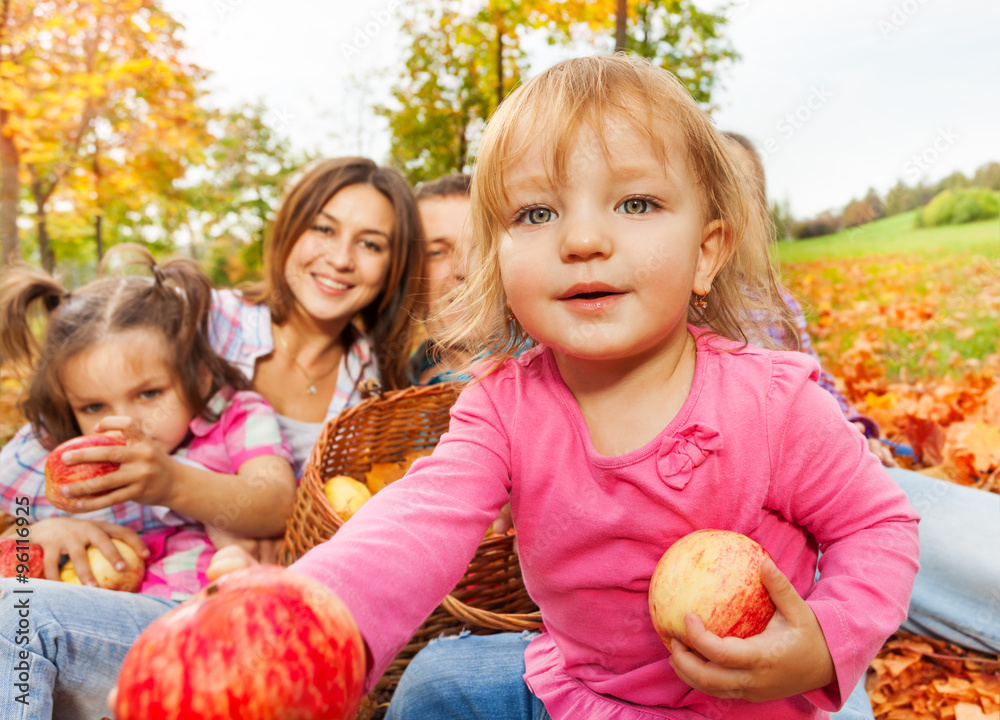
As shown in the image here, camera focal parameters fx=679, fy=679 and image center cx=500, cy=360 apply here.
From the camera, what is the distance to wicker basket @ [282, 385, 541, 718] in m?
1.87

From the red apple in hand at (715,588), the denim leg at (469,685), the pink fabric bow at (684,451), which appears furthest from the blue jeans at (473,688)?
the pink fabric bow at (684,451)

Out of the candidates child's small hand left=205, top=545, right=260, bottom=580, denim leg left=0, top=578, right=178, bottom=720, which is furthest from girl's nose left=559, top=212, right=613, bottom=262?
denim leg left=0, top=578, right=178, bottom=720

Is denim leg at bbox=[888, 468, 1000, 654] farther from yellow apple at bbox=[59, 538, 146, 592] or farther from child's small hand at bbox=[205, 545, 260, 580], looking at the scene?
yellow apple at bbox=[59, 538, 146, 592]

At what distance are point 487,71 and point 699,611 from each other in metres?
6.93

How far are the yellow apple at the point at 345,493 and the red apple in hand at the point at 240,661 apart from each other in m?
1.61

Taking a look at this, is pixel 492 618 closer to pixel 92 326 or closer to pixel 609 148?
pixel 609 148

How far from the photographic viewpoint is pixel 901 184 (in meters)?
4.99

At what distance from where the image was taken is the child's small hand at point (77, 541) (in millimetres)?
2041

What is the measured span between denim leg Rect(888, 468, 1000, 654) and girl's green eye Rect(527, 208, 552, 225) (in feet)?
6.30

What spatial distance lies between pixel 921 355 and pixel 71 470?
4.65 metres

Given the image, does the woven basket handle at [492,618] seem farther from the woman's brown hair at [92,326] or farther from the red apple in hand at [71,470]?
the woman's brown hair at [92,326]

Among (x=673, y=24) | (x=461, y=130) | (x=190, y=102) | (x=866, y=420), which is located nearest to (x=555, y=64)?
(x=866, y=420)

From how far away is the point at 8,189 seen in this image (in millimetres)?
6477

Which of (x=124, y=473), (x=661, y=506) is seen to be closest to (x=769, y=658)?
(x=661, y=506)
